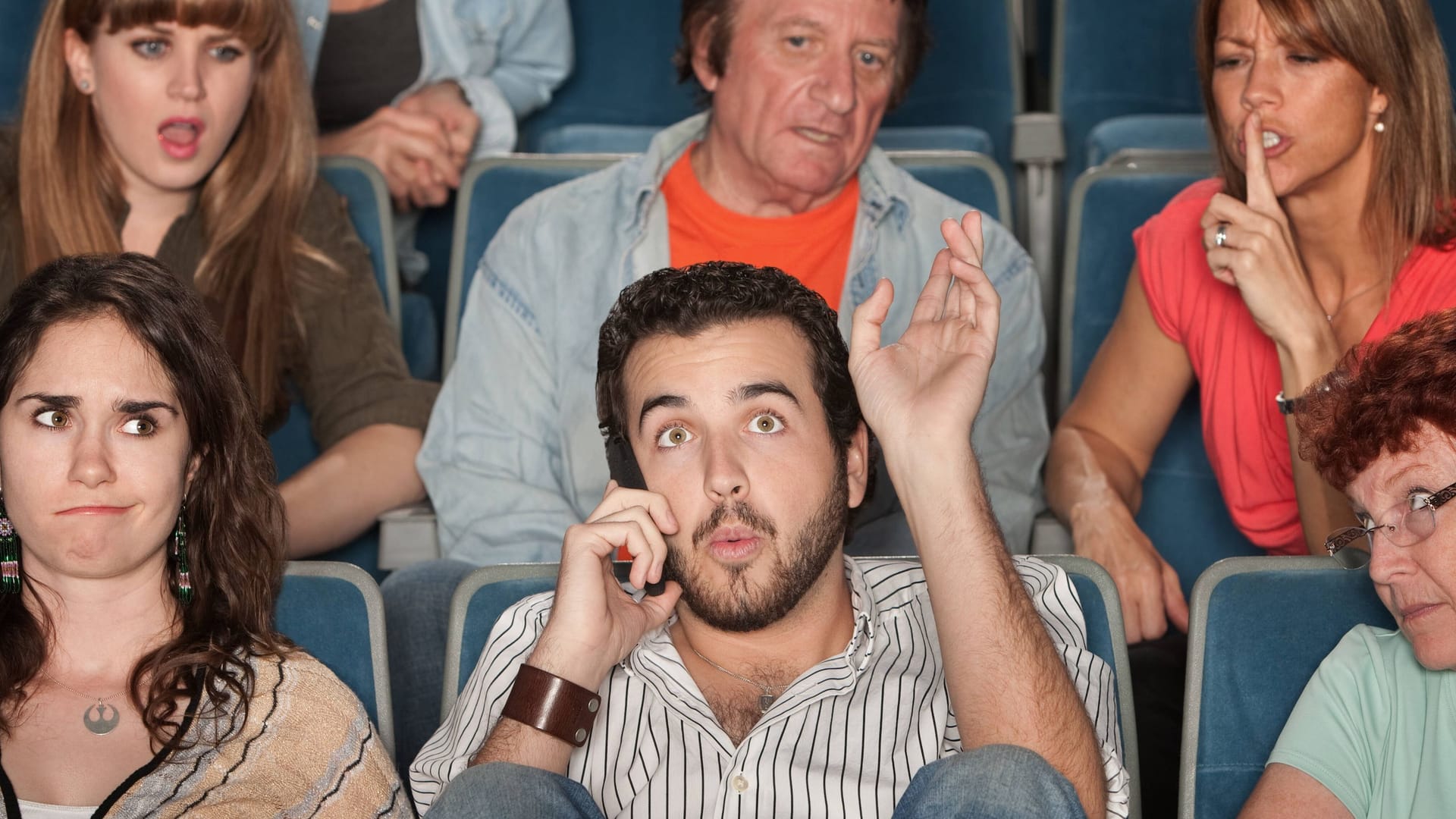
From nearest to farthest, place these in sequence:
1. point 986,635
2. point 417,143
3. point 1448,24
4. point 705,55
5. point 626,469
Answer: point 986,635 < point 626,469 < point 705,55 < point 417,143 < point 1448,24

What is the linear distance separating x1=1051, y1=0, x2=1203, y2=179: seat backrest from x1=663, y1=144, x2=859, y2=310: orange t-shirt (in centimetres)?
84

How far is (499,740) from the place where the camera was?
5.03 feet

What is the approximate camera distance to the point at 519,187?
8.21ft

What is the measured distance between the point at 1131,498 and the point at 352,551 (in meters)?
1.12

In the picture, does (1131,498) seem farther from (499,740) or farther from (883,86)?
(499,740)

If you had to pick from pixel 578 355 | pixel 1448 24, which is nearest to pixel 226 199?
pixel 578 355

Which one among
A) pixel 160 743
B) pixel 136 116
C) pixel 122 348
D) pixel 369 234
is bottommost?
pixel 160 743

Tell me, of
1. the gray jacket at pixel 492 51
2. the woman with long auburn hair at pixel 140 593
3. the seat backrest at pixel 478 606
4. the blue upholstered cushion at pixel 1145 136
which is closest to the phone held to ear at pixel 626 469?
the seat backrest at pixel 478 606

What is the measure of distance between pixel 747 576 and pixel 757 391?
200 millimetres

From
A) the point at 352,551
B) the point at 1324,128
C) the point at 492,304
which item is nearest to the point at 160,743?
the point at 352,551

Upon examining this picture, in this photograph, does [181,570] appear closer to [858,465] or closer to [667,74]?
[858,465]

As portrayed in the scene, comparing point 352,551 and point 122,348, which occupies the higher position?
point 122,348

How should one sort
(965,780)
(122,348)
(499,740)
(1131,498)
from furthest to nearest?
(1131,498), (122,348), (499,740), (965,780)

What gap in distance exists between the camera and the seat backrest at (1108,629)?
1.63 m
